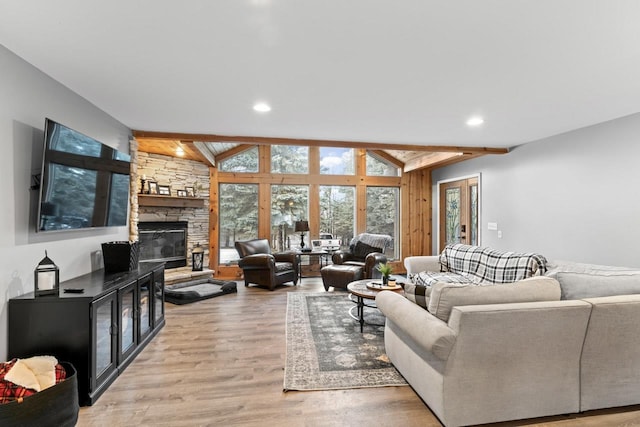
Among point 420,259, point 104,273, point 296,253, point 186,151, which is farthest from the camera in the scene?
point 296,253

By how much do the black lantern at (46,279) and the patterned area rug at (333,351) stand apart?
6.08ft

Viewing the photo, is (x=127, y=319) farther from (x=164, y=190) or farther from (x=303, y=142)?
(x=164, y=190)

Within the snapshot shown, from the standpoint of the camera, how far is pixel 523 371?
77.5 inches

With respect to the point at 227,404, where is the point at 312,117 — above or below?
above

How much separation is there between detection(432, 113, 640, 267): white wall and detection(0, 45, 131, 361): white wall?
563 cm

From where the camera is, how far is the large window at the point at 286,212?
6836 millimetres

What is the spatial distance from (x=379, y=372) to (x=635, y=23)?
285 centimetres

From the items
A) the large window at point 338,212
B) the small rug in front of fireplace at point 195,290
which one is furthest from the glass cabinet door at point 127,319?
the large window at point 338,212

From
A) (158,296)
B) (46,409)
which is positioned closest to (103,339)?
(46,409)

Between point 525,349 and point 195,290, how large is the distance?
4649mm

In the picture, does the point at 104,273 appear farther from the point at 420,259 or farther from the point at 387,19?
the point at 420,259

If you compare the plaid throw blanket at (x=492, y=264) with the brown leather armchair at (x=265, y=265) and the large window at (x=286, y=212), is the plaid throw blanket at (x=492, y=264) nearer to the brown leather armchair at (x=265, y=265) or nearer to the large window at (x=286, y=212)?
the brown leather armchair at (x=265, y=265)

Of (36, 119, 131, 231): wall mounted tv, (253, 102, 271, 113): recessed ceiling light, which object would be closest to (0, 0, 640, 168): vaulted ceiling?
(253, 102, 271, 113): recessed ceiling light

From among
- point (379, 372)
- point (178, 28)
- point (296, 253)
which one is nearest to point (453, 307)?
point (379, 372)
